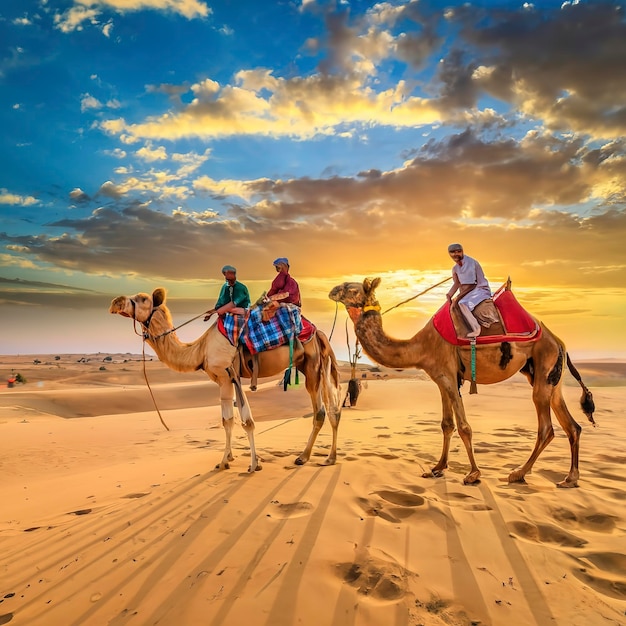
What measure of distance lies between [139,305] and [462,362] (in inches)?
227

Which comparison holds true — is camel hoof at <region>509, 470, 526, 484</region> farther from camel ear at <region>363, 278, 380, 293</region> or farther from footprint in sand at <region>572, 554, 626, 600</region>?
camel ear at <region>363, 278, 380, 293</region>

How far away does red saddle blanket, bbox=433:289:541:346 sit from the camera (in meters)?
6.53

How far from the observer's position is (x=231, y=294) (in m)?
7.64

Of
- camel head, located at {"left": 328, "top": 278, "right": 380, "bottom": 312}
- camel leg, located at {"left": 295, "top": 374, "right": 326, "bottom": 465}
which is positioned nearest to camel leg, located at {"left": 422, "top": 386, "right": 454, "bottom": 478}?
camel head, located at {"left": 328, "top": 278, "right": 380, "bottom": 312}

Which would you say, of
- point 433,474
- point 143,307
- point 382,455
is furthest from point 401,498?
point 143,307

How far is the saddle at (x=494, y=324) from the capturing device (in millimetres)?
6539

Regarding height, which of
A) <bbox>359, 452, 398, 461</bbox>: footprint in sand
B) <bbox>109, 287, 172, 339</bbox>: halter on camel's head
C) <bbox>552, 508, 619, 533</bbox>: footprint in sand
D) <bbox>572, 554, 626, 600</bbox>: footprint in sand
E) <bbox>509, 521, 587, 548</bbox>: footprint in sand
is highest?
<bbox>109, 287, 172, 339</bbox>: halter on camel's head

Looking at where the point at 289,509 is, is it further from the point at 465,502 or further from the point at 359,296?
the point at 359,296

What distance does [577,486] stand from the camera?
6.09 m

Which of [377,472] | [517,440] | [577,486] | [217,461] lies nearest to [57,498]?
[217,461]

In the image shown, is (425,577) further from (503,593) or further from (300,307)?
(300,307)

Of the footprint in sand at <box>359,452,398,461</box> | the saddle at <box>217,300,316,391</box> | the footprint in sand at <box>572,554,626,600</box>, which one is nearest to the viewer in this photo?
the footprint in sand at <box>572,554,626,600</box>

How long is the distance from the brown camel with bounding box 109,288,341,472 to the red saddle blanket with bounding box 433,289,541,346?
7.61ft

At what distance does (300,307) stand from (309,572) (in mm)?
4955
